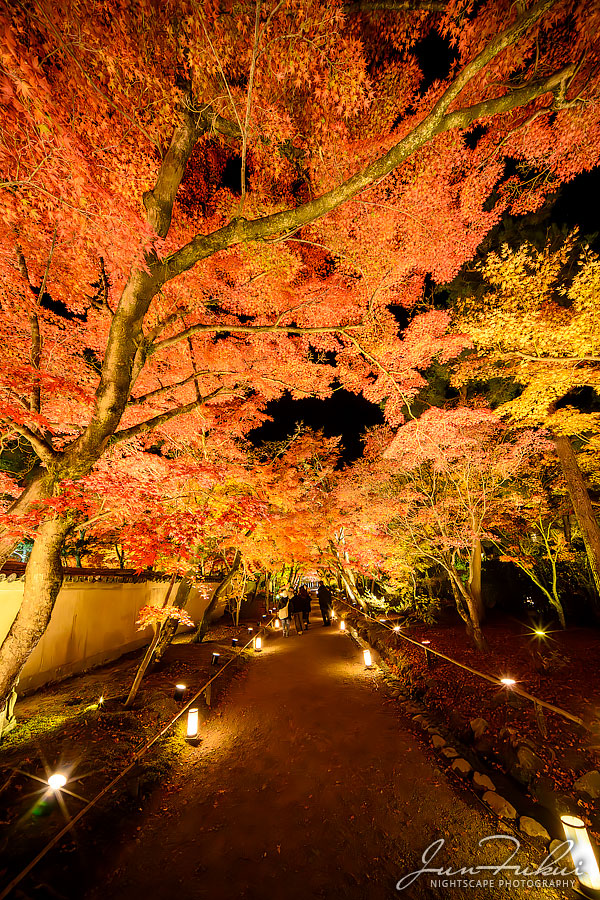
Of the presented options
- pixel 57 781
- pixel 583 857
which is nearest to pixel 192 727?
pixel 57 781

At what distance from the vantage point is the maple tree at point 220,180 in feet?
13.9

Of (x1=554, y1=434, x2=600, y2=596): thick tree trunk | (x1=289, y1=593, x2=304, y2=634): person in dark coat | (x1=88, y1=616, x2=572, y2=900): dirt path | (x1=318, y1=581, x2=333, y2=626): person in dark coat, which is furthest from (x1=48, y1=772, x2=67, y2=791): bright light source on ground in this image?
(x1=318, y1=581, x2=333, y2=626): person in dark coat

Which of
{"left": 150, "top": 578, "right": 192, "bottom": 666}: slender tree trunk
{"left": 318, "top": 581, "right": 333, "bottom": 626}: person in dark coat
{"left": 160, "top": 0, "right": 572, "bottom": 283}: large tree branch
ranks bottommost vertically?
{"left": 318, "top": 581, "right": 333, "bottom": 626}: person in dark coat

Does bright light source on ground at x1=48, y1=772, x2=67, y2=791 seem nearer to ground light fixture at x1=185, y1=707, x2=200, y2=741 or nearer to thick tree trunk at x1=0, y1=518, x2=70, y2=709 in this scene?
thick tree trunk at x1=0, y1=518, x2=70, y2=709

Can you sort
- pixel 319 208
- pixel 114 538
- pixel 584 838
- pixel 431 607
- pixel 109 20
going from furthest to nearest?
pixel 114 538 → pixel 431 607 → pixel 109 20 → pixel 319 208 → pixel 584 838

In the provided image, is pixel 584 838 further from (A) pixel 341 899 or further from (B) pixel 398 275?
(B) pixel 398 275

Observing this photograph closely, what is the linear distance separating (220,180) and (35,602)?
34.1 ft

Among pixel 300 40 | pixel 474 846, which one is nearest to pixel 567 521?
pixel 474 846

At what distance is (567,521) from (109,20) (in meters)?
16.2

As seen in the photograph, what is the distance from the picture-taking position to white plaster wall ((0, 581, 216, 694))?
327 inches

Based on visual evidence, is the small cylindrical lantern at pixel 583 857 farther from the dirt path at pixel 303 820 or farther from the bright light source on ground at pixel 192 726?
the bright light source on ground at pixel 192 726

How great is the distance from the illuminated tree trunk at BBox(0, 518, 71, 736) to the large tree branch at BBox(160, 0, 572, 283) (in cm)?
376

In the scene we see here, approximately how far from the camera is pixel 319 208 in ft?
13.9

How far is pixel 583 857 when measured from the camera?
9.77 feet
